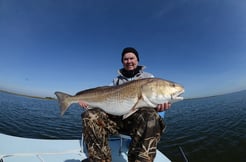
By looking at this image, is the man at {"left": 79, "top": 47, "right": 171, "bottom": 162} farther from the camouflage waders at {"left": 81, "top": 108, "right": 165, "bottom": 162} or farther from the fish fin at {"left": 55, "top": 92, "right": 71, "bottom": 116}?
the fish fin at {"left": 55, "top": 92, "right": 71, "bottom": 116}

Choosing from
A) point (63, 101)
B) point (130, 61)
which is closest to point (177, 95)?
point (130, 61)

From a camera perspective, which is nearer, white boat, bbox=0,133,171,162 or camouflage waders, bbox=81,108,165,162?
camouflage waders, bbox=81,108,165,162

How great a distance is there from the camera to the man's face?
4.21 meters

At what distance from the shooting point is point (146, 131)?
275 cm

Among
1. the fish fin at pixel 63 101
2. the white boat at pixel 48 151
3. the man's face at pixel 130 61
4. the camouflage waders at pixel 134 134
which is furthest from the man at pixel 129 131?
the man's face at pixel 130 61

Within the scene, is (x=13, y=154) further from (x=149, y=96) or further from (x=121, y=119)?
(x=149, y=96)

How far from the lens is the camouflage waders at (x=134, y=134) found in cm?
271

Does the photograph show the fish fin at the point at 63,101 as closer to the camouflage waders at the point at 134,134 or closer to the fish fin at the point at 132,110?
the camouflage waders at the point at 134,134

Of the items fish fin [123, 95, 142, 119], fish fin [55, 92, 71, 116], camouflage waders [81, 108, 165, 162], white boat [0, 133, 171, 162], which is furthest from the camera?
fish fin [55, 92, 71, 116]

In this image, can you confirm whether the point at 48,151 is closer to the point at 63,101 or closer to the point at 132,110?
the point at 63,101

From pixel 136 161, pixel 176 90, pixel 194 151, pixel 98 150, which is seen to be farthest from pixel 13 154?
pixel 194 151

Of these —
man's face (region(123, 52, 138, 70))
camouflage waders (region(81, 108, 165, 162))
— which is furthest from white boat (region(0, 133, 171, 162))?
man's face (region(123, 52, 138, 70))

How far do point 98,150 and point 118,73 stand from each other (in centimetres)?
194

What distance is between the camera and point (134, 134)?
2.92 m
